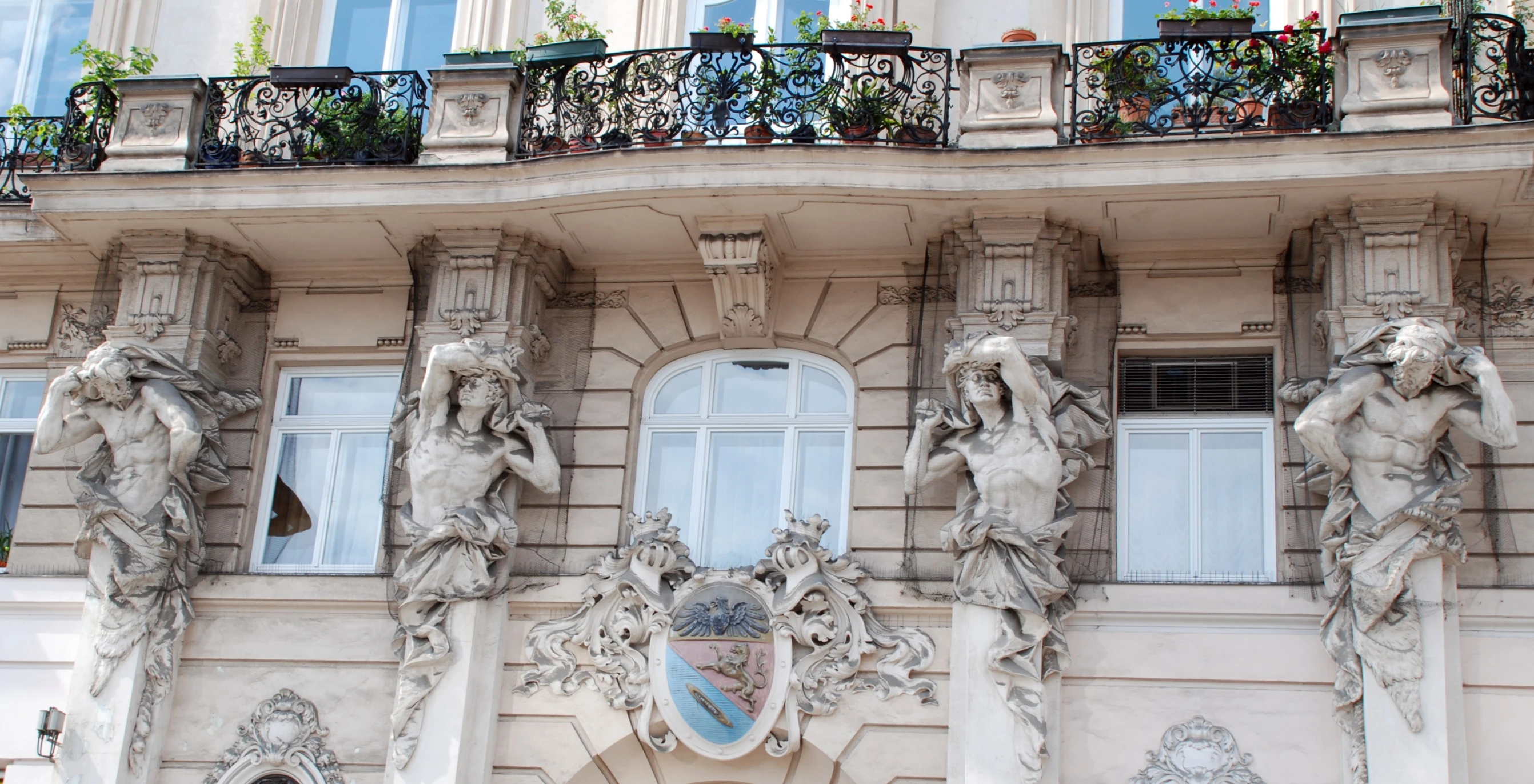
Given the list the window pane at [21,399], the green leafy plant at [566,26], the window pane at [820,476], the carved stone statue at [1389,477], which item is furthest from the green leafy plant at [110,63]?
the carved stone statue at [1389,477]

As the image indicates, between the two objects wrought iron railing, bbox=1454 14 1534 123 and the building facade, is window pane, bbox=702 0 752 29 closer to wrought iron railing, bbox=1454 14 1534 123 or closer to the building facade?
the building facade

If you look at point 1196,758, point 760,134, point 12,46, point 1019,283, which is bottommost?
point 1196,758

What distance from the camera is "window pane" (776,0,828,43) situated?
12.4 m

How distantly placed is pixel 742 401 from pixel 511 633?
2155 millimetres

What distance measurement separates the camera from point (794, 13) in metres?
12.5

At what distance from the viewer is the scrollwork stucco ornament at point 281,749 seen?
35.9 ft

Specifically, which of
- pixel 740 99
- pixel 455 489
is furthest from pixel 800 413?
pixel 455 489

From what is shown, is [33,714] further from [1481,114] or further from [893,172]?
[1481,114]

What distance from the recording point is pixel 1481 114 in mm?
10672

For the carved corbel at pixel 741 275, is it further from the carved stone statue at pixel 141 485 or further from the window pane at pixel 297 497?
the carved stone statue at pixel 141 485

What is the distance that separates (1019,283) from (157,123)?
19.4ft

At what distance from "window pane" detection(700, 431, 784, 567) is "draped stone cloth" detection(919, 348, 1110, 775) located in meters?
1.37

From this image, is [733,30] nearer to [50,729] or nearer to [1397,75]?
[1397,75]

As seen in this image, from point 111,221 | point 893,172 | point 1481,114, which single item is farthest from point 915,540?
point 111,221
